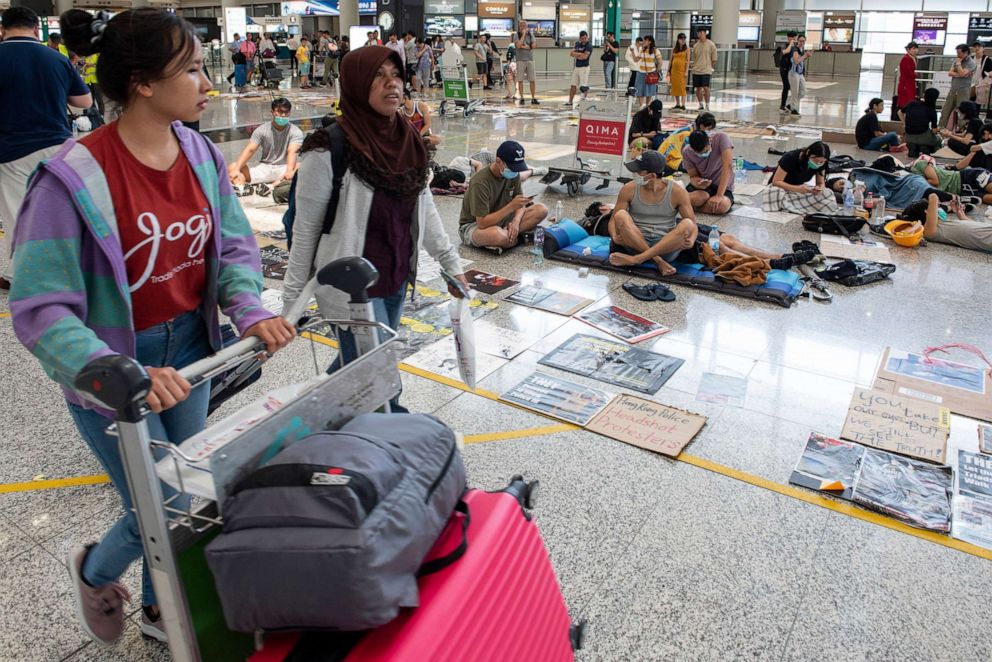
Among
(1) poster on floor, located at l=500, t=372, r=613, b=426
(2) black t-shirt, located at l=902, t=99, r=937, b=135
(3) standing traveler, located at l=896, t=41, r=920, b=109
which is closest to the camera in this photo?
(1) poster on floor, located at l=500, t=372, r=613, b=426

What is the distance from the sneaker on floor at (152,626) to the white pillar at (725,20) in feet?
90.4

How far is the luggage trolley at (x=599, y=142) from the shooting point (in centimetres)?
952

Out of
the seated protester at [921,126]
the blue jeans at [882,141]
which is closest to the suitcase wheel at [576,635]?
the blue jeans at [882,141]

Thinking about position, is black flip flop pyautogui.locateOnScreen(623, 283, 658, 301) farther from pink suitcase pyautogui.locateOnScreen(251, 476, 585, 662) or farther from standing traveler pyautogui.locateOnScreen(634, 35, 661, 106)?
standing traveler pyautogui.locateOnScreen(634, 35, 661, 106)

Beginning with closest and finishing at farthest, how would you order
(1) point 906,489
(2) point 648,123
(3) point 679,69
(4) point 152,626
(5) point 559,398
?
(4) point 152,626 < (1) point 906,489 < (5) point 559,398 < (2) point 648,123 < (3) point 679,69

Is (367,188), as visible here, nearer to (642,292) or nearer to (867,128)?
(642,292)

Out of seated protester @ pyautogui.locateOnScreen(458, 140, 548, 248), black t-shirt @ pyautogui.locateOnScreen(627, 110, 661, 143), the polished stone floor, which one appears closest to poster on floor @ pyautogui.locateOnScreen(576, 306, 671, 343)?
the polished stone floor

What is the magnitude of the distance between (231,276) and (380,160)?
1.06 m

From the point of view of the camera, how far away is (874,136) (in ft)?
41.5

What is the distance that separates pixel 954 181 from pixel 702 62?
10.4m

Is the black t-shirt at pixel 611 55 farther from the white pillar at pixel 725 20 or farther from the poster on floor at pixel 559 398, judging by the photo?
the poster on floor at pixel 559 398

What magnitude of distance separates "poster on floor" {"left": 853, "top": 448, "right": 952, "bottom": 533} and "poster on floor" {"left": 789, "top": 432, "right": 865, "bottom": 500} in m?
0.04

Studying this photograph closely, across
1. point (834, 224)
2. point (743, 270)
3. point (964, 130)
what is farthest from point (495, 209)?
point (964, 130)

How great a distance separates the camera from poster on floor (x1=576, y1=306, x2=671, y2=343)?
522 cm
